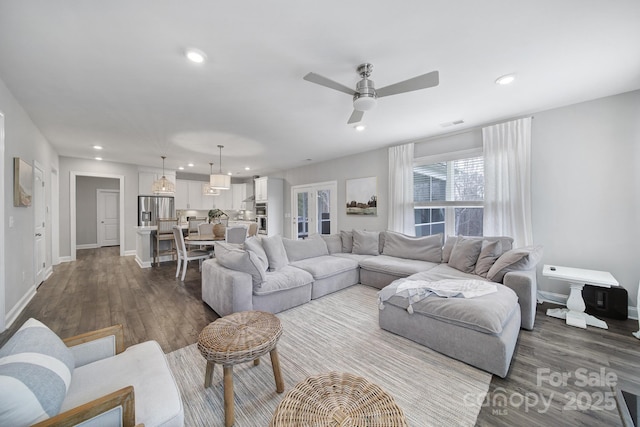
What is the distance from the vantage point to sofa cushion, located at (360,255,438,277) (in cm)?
353

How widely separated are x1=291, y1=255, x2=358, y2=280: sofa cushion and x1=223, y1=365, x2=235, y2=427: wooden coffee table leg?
200cm

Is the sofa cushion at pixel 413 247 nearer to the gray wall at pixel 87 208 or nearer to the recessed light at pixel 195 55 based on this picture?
the recessed light at pixel 195 55

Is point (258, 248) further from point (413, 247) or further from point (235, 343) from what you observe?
point (413, 247)

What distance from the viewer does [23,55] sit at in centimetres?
207

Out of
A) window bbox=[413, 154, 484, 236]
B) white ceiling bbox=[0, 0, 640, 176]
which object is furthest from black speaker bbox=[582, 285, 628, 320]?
white ceiling bbox=[0, 0, 640, 176]

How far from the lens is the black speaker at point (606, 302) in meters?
2.71

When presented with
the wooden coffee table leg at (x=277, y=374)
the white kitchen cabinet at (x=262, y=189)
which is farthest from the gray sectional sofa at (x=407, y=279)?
the white kitchen cabinet at (x=262, y=189)

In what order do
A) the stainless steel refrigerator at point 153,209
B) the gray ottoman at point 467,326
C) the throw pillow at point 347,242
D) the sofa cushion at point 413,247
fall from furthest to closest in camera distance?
the stainless steel refrigerator at point 153,209 < the throw pillow at point 347,242 < the sofa cushion at point 413,247 < the gray ottoman at point 467,326

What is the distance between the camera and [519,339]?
2371 millimetres

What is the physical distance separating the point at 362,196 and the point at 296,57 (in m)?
3.73

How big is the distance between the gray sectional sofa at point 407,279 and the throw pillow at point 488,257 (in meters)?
0.01

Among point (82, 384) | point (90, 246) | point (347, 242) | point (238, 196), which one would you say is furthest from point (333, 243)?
point (90, 246)

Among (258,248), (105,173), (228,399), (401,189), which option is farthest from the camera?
(105,173)

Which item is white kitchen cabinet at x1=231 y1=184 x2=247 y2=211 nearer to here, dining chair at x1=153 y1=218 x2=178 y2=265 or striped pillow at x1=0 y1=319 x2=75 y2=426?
dining chair at x1=153 y1=218 x2=178 y2=265
